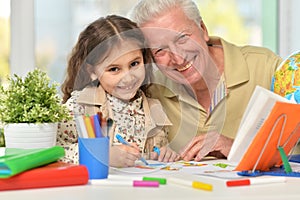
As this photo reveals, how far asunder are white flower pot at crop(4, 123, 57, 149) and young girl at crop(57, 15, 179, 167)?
7 centimetres

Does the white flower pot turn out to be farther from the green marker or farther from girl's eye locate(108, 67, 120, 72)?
the green marker

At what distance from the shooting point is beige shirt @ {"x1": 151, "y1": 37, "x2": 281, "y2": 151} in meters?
1.67

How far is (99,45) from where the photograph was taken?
5.16ft

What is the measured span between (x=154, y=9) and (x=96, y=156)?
75cm

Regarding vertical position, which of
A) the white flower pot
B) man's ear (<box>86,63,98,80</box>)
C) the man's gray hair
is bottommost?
the white flower pot

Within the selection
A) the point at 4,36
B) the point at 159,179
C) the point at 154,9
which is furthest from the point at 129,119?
the point at 4,36

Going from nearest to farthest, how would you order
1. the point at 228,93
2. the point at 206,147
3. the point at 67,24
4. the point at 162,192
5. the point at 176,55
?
the point at 162,192, the point at 206,147, the point at 176,55, the point at 228,93, the point at 67,24

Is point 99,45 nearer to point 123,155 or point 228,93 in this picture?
point 123,155

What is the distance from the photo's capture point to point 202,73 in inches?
71.1

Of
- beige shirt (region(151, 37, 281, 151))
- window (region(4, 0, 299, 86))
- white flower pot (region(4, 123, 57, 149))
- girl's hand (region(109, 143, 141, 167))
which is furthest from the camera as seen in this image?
window (region(4, 0, 299, 86))

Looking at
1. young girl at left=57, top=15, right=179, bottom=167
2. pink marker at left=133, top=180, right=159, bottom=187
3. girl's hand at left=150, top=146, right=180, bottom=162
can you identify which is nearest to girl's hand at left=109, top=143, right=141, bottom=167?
young girl at left=57, top=15, right=179, bottom=167

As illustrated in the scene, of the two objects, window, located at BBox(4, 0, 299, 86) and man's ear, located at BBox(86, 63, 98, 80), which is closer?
man's ear, located at BBox(86, 63, 98, 80)

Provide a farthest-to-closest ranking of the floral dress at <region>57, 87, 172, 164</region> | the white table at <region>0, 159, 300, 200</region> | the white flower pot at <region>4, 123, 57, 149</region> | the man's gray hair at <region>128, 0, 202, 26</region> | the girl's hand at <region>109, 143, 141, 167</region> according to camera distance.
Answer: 1. the man's gray hair at <region>128, 0, 202, 26</region>
2. the floral dress at <region>57, 87, 172, 164</region>
3. the white flower pot at <region>4, 123, 57, 149</region>
4. the girl's hand at <region>109, 143, 141, 167</region>
5. the white table at <region>0, 159, 300, 200</region>

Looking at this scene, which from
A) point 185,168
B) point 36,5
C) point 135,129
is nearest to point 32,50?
point 36,5
